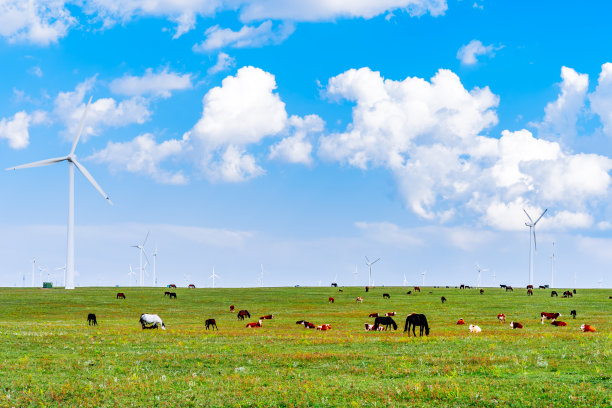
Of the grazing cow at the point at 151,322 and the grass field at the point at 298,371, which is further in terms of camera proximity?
the grazing cow at the point at 151,322

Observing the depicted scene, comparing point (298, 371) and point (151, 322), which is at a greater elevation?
point (298, 371)

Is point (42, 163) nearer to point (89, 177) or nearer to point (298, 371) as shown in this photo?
point (89, 177)

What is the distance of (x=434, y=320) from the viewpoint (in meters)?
55.2

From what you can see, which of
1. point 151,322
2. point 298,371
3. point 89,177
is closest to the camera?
point 298,371

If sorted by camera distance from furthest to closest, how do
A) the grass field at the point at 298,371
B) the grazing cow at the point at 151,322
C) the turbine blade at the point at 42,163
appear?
the turbine blade at the point at 42,163 → the grazing cow at the point at 151,322 → the grass field at the point at 298,371

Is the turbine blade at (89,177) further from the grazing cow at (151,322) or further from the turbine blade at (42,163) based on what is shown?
the grazing cow at (151,322)

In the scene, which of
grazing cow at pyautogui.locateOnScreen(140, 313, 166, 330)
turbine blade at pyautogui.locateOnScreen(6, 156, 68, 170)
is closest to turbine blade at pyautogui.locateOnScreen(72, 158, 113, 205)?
turbine blade at pyautogui.locateOnScreen(6, 156, 68, 170)

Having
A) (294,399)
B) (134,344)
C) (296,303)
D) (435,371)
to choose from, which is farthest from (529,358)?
(296,303)

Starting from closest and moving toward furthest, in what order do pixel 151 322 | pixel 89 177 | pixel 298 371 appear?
1. pixel 298 371
2. pixel 151 322
3. pixel 89 177

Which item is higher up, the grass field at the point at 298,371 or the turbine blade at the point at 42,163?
the turbine blade at the point at 42,163

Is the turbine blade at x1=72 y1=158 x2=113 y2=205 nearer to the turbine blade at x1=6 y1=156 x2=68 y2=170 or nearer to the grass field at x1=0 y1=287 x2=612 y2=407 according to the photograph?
the turbine blade at x1=6 y1=156 x2=68 y2=170

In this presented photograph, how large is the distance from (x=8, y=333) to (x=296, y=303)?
54772mm

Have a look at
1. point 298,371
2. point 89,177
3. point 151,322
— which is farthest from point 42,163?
point 298,371

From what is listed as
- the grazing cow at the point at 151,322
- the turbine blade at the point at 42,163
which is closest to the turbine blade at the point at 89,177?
the turbine blade at the point at 42,163
